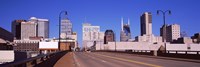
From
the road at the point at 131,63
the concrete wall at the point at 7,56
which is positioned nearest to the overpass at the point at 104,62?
the road at the point at 131,63

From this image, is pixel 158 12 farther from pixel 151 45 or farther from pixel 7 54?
pixel 151 45

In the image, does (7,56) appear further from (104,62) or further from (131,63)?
(131,63)

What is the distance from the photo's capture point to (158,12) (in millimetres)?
68062

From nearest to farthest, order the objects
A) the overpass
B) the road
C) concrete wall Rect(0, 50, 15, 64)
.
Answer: the overpass → the road → concrete wall Rect(0, 50, 15, 64)

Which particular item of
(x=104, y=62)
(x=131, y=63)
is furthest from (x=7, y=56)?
(x=131, y=63)

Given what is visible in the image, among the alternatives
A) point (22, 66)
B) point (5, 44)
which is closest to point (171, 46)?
point (5, 44)

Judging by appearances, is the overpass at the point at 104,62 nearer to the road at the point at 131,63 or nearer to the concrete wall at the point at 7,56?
the road at the point at 131,63

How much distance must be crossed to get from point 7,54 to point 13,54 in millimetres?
1832

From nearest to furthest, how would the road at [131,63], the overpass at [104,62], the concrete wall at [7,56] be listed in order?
the overpass at [104,62] → the road at [131,63] → the concrete wall at [7,56]

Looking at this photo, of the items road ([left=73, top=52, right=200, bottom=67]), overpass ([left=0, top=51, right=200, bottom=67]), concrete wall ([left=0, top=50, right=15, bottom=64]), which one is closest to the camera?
overpass ([left=0, top=51, right=200, bottom=67])

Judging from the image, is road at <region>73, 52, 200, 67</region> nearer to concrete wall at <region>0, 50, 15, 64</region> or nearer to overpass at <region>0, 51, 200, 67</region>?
overpass at <region>0, 51, 200, 67</region>

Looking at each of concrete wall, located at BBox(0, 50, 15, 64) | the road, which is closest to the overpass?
the road

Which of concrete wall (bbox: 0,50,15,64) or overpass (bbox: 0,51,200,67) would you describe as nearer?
overpass (bbox: 0,51,200,67)

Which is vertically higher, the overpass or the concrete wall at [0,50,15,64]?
the overpass
